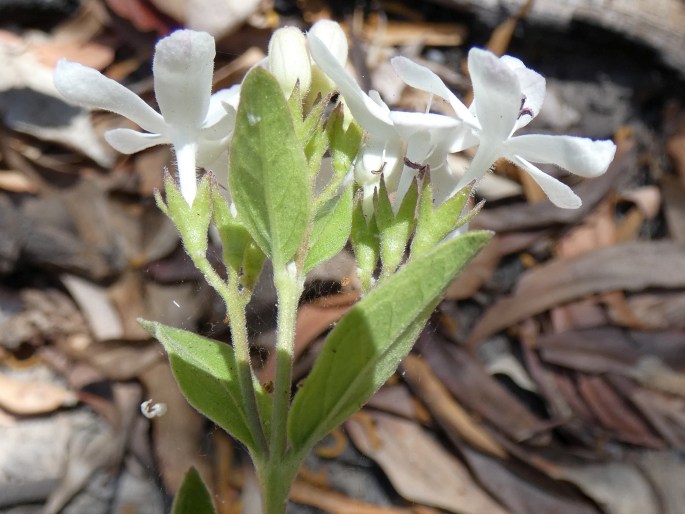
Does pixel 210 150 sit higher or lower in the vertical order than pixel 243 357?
higher

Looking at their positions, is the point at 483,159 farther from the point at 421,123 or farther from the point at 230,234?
the point at 230,234

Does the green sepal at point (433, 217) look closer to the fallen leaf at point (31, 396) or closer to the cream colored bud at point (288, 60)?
the cream colored bud at point (288, 60)

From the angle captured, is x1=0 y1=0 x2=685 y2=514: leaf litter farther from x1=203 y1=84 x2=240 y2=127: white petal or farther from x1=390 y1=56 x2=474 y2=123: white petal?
x1=390 y1=56 x2=474 y2=123: white petal

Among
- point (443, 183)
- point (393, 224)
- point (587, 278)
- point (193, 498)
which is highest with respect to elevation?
point (587, 278)

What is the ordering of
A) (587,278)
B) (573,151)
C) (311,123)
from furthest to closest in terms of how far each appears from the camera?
(587,278) < (311,123) < (573,151)

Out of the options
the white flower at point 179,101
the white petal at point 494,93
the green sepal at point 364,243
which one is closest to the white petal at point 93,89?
the white flower at point 179,101

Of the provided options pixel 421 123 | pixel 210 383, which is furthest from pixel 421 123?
pixel 210 383

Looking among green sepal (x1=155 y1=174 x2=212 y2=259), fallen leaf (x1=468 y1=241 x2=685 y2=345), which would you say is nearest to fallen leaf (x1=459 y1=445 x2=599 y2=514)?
fallen leaf (x1=468 y1=241 x2=685 y2=345)

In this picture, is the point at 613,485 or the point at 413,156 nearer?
the point at 413,156
